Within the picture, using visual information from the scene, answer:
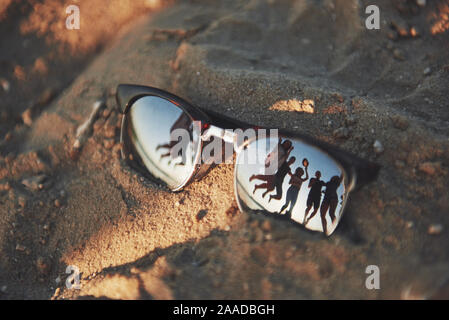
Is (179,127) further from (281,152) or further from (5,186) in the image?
(5,186)

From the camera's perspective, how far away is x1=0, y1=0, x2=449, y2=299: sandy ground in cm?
120

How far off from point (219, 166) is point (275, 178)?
0.28 metres

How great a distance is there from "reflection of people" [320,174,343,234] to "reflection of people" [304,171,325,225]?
0.02 metres

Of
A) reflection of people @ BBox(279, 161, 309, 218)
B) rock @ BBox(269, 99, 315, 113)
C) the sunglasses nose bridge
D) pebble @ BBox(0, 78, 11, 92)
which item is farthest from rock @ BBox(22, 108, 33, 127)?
reflection of people @ BBox(279, 161, 309, 218)

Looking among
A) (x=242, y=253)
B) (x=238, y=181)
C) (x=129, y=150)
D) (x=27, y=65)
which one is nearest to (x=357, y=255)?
(x=242, y=253)

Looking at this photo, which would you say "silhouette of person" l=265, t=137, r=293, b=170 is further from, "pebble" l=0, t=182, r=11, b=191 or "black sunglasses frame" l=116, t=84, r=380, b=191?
"pebble" l=0, t=182, r=11, b=191

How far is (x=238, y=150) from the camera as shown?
4.72 ft

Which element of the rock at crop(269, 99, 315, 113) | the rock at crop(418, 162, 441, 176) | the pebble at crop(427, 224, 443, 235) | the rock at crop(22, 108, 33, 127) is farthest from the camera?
the rock at crop(22, 108, 33, 127)

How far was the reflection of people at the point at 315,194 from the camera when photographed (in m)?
1.33

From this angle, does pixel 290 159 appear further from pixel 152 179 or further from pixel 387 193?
pixel 152 179

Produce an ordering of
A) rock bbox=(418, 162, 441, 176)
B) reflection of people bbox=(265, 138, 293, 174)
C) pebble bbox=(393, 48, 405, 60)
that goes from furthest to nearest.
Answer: pebble bbox=(393, 48, 405, 60)
reflection of people bbox=(265, 138, 293, 174)
rock bbox=(418, 162, 441, 176)

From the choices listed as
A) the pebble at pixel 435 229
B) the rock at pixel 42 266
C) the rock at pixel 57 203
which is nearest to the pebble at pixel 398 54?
the pebble at pixel 435 229

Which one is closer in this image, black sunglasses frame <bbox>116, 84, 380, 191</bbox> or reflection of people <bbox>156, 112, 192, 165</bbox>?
black sunglasses frame <bbox>116, 84, 380, 191</bbox>

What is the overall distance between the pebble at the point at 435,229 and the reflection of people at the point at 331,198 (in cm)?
33
